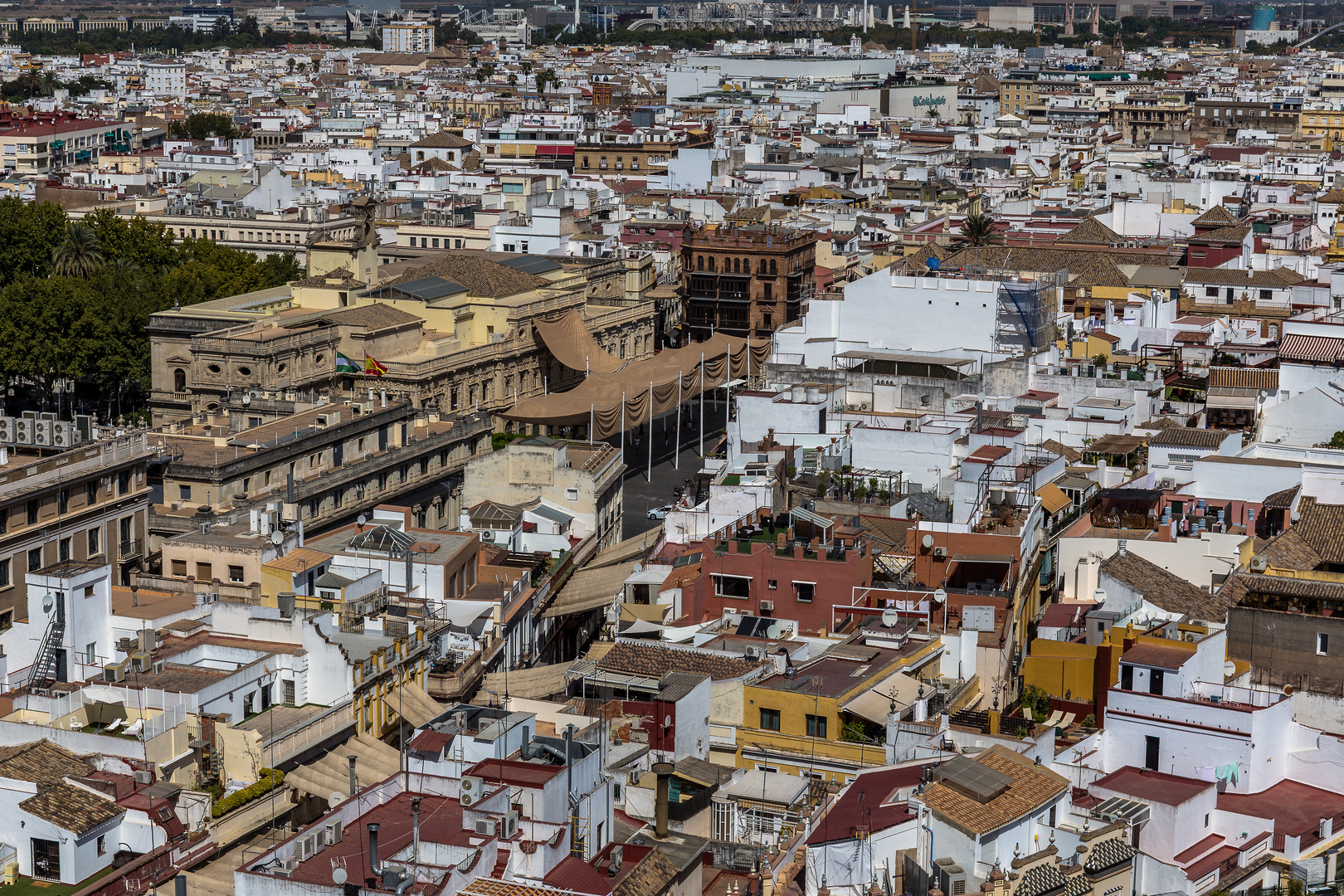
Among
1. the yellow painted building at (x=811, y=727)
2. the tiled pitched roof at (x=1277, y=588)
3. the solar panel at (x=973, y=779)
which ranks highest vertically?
the tiled pitched roof at (x=1277, y=588)

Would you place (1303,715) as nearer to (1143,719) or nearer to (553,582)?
(1143,719)

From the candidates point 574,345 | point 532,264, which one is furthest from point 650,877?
point 532,264

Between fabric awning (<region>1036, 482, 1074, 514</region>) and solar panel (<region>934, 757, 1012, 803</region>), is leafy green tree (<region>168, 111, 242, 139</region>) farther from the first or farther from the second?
solar panel (<region>934, 757, 1012, 803</region>)

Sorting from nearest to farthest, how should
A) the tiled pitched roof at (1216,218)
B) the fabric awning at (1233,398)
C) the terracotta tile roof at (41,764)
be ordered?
the terracotta tile roof at (41,764) < the fabric awning at (1233,398) < the tiled pitched roof at (1216,218)

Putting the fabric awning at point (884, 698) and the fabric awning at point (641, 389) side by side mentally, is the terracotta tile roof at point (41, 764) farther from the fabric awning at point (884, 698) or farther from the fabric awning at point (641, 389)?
the fabric awning at point (641, 389)

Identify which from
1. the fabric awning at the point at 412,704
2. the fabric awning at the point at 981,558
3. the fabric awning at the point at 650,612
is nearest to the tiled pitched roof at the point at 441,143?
the fabric awning at the point at 650,612
